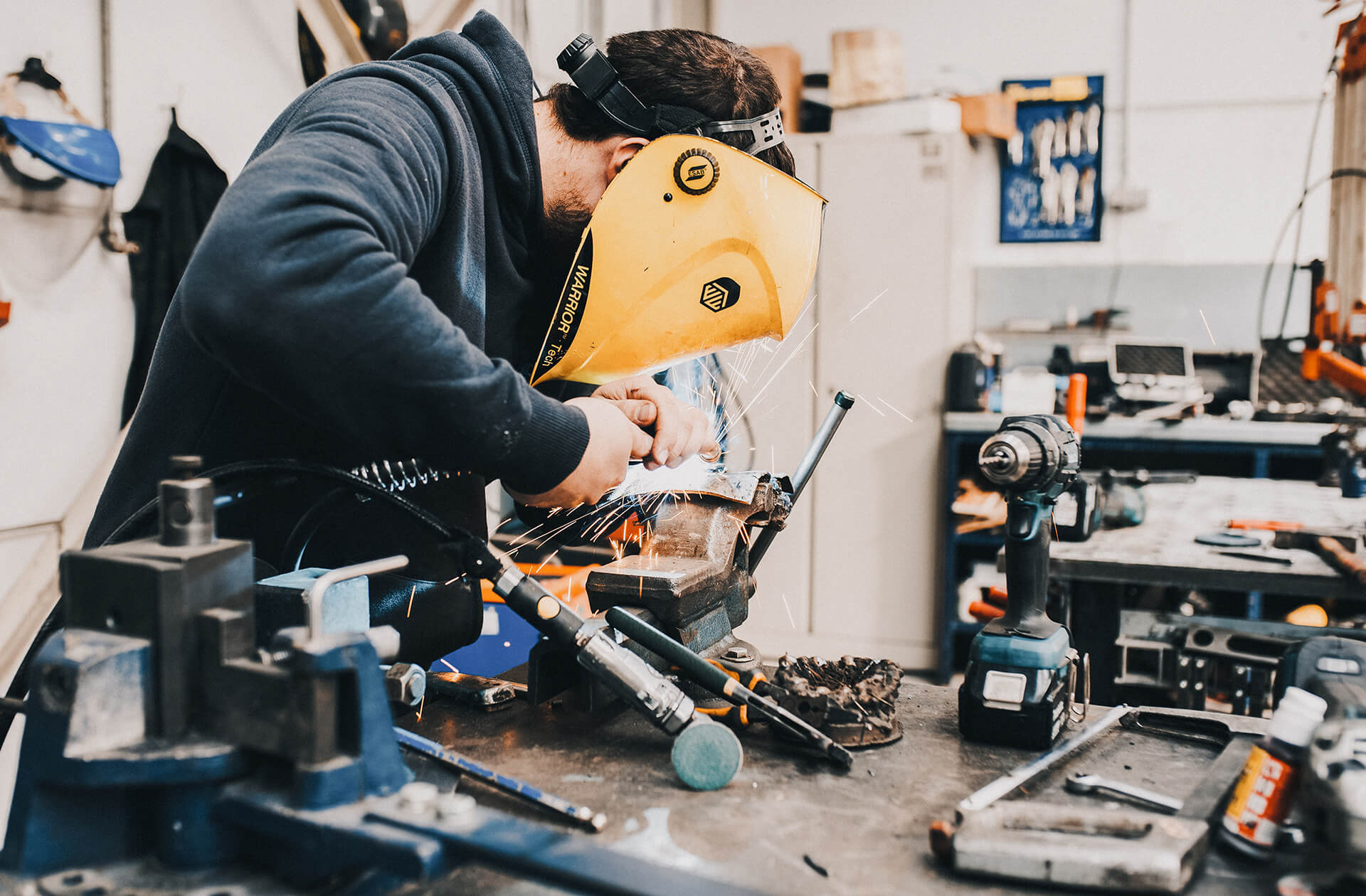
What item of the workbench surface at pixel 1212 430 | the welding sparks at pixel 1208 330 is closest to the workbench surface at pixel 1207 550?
the workbench surface at pixel 1212 430

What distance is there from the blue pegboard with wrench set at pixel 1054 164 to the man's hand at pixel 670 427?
4.12 metres

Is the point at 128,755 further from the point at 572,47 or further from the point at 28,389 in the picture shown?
the point at 28,389

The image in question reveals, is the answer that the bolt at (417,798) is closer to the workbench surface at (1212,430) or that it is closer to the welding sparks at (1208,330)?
the workbench surface at (1212,430)

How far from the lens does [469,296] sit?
3.90ft

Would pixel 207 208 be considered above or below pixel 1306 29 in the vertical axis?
below

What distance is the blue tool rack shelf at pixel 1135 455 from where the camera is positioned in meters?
3.55

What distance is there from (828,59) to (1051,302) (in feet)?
6.04

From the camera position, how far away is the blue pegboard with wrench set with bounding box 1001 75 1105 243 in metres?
4.75

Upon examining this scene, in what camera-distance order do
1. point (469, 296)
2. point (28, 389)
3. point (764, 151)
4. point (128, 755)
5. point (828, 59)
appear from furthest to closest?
point (828, 59), point (28, 389), point (764, 151), point (469, 296), point (128, 755)

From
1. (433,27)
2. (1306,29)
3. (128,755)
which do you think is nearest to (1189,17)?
(1306,29)

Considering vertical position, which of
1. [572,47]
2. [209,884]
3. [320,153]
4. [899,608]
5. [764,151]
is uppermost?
[572,47]

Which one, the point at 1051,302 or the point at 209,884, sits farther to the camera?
the point at 1051,302

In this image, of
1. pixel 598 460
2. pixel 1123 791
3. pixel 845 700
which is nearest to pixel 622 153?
pixel 598 460

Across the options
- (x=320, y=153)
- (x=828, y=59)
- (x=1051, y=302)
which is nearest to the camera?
(x=320, y=153)
